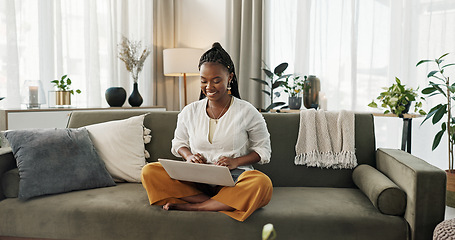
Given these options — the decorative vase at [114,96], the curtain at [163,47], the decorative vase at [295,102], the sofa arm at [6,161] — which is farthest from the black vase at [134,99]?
the sofa arm at [6,161]

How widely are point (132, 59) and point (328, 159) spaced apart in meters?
2.57

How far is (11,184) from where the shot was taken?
1740 mm

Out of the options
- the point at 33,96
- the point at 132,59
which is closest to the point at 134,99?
the point at 132,59

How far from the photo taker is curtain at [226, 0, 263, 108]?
3947mm

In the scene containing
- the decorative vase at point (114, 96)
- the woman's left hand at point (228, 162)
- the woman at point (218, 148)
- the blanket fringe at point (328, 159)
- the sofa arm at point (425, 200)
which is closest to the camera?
the sofa arm at point (425, 200)

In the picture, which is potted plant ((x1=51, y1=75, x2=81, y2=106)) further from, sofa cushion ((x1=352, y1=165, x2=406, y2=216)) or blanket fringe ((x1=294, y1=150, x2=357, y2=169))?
sofa cushion ((x1=352, y1=165, x2=406, y2=216))

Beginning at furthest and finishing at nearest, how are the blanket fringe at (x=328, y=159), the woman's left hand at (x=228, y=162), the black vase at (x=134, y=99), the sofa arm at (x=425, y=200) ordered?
the black vase at (x=134, y=99) → the blanket fringe at (x=328, y=159) → the woman's left hand at (x=228, y=162) → the sofa arm at (x=425, y=200)

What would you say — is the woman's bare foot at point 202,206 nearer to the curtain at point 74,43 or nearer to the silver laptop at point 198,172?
the silver laptop at point 198,172

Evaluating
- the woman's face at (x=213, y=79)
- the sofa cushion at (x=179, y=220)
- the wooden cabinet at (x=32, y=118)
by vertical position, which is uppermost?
the woman's face at (x=213, y=79)

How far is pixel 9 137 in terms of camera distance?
1821 mm

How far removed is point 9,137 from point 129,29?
8.37 ft

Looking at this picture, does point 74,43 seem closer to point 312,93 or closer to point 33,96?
point 33,96

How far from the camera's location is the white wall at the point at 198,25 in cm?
436

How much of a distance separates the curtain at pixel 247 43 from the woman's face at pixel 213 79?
2200 mm
